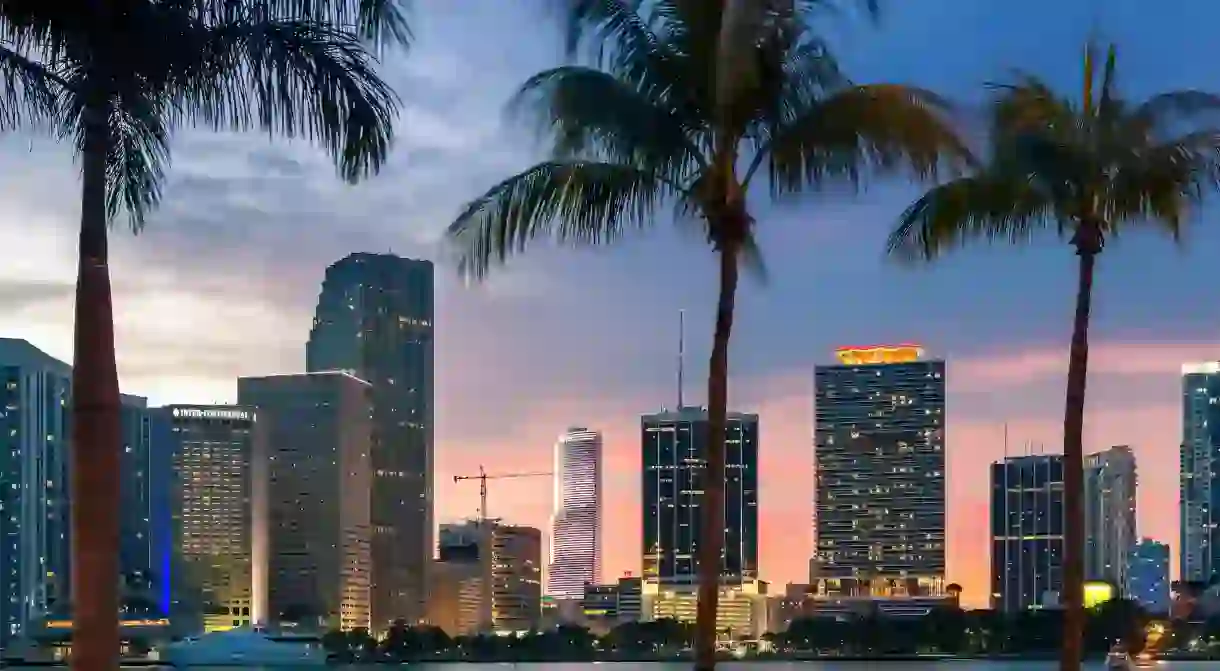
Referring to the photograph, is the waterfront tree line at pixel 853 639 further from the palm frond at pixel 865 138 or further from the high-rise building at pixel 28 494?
the palm frond at pixel 865 138

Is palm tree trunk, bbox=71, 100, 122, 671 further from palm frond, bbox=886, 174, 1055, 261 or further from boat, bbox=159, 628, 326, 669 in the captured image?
boat, bbox=159, 628, 326, 669

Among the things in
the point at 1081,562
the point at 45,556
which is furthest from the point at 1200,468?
the point at 1081,562

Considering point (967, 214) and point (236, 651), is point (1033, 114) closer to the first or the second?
point (967, 214)

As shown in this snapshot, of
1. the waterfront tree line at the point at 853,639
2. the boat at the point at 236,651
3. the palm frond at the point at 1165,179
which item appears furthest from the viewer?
the waterfront tree line at the point at 853,639

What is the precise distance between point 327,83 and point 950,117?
4620 millimetres

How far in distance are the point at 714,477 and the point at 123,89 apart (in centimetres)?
471

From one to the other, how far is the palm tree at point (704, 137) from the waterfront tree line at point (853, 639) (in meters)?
138

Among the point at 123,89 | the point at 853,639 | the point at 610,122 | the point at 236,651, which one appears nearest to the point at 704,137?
the point at 610,122

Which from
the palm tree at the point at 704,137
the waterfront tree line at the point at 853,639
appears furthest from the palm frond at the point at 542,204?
the waterfront tree line at the point at 853,639

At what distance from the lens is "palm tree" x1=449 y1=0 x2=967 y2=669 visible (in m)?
12.1

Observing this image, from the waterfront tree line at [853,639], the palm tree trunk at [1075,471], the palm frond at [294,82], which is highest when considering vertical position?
the palm frond at [294,82]

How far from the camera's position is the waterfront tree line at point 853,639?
153 metres

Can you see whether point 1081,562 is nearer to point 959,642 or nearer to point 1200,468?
point 959,642

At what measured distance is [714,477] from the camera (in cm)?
1209
